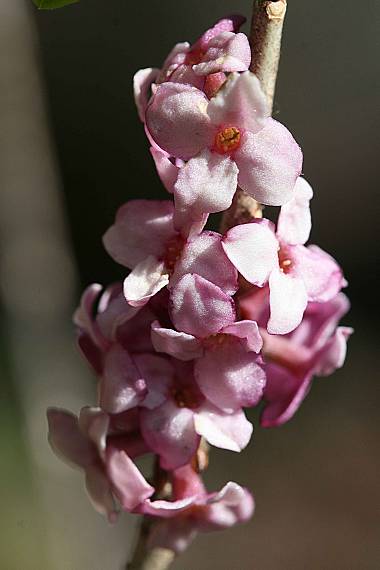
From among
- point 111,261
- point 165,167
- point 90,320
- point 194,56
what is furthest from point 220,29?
point 111,261

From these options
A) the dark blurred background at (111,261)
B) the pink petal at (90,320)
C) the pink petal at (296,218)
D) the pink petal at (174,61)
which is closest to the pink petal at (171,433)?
the pink petal at (90,320)

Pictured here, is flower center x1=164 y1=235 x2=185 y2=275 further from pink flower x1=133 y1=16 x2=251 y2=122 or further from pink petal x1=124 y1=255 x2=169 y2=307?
pink flower x1=133 y1=16 x2=251 y2=122

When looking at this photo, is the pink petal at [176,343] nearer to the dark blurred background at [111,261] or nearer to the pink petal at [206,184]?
the pink petal at [206,184]

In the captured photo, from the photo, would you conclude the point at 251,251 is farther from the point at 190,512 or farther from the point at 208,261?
the point at 190,512

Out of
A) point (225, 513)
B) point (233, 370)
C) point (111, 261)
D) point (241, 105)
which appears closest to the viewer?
point (241, 105)

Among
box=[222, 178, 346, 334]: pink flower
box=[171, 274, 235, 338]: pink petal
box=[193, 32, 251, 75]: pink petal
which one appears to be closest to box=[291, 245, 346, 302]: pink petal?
box=[222, 178, 346, 334]: pink flower

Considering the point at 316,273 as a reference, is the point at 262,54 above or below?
above

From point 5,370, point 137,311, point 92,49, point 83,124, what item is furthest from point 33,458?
point 137,311

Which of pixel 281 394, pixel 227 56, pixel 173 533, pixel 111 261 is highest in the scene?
pixel 227 56
